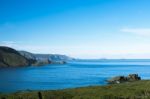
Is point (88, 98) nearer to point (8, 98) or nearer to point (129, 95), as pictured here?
point (129, 95)

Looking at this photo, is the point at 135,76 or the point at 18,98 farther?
the point at 135,76

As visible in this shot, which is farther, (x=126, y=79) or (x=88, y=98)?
(x=126, y=79)

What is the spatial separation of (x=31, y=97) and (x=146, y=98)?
2081 centimetres

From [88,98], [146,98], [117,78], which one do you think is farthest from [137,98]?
[117,78]

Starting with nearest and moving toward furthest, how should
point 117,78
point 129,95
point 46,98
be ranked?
point 46,98 → point 129,95 → point 117,78

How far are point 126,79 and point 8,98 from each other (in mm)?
85123

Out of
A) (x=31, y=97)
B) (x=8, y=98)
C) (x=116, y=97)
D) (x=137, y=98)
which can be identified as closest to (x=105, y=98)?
(x=116, y=97)

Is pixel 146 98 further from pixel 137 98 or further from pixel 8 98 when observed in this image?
pixel 8 98

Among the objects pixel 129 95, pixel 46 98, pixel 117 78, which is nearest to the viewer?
pixel 46 98

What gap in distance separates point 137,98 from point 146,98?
2.00m

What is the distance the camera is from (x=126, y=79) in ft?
403

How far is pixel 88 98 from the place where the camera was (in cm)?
4634

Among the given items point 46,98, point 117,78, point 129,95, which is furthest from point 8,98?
point 117,78

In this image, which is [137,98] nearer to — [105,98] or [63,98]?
[105,98]
